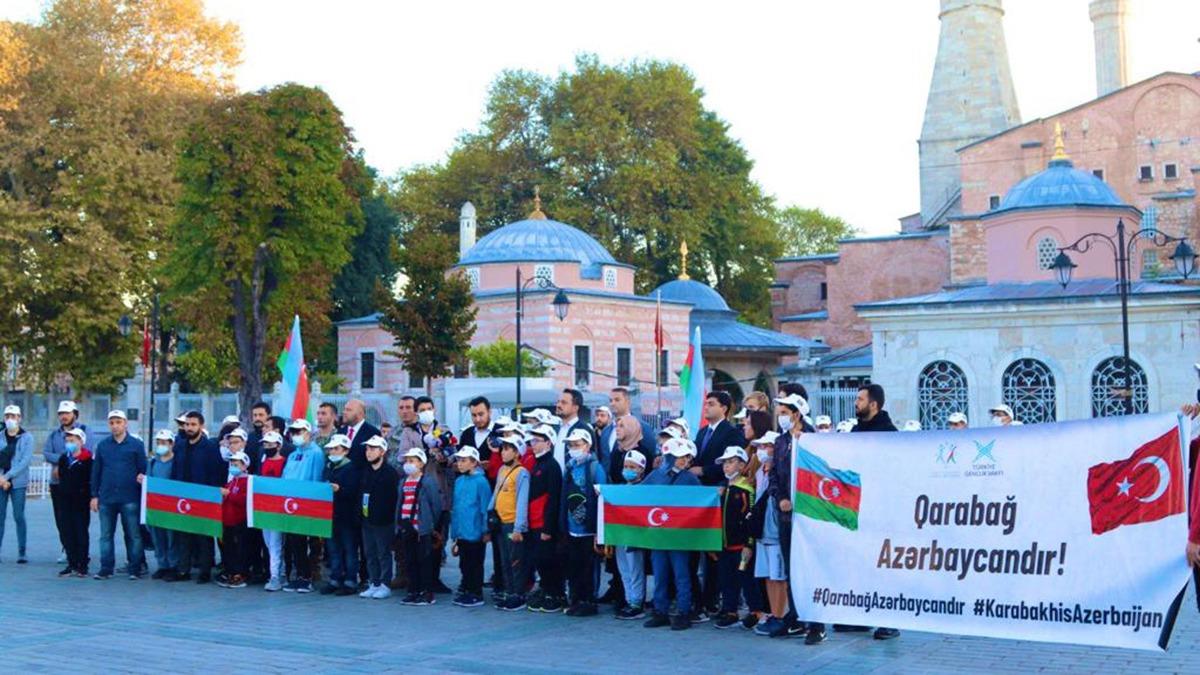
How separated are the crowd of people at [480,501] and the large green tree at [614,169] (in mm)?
46596

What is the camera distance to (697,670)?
9508mm

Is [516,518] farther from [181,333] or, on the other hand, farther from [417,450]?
[181,333]

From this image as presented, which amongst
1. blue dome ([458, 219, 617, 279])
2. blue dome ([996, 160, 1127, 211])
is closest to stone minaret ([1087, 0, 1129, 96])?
blue dome ([996, 160, 1127, 211])

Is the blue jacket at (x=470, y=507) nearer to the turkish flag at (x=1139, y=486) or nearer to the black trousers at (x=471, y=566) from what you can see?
the black trousers at (x=471, y=566)

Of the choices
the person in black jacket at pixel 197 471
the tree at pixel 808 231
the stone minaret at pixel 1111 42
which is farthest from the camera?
the tree at pixel 808 231

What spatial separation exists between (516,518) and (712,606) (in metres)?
1.98

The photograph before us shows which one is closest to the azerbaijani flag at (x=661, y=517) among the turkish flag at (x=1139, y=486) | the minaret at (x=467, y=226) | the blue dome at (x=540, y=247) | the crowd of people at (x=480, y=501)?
the crowd of people at (x=480, y=501)

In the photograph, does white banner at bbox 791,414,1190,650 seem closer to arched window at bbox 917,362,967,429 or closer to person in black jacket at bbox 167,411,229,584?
person in black jacket at bbox 167,411,229,584

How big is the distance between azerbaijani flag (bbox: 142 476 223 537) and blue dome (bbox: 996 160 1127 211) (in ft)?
110

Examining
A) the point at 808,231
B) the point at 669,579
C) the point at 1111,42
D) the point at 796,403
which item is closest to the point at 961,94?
the point at 1111,42

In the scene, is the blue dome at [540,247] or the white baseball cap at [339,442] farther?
the blue dome at [540,247]

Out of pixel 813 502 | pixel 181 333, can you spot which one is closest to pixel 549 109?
pixel 181 333

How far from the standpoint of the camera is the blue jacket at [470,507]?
43.0 feet

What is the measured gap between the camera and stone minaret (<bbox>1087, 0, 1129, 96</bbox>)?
2798 inches
